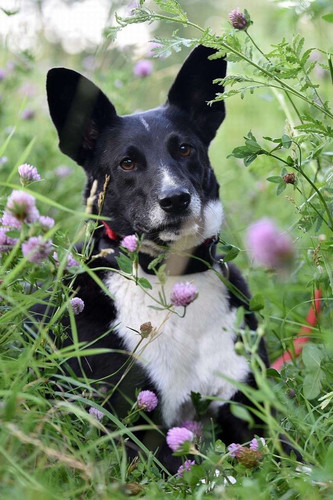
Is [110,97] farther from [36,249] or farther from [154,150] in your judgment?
[36,249]

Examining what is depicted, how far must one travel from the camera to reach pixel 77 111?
2.68m

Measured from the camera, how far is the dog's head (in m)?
2.44

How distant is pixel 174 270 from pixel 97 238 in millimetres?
317

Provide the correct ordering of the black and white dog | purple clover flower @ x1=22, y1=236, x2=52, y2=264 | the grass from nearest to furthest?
1. the grass
2. purple clover flower @ x1=22, y1=236, x2=52, y2=264
3. the black and white dog

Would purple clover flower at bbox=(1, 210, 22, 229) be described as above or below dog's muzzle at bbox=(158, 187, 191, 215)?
above

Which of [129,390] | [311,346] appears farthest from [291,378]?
[129,390]

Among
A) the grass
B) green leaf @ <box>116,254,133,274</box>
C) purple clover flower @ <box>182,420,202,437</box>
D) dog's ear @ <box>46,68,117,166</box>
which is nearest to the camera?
the grass

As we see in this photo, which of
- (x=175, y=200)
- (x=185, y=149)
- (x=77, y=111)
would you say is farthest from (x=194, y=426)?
(x=77, y=111)

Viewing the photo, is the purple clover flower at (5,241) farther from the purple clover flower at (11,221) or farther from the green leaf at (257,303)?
the green leaf at (257,303)

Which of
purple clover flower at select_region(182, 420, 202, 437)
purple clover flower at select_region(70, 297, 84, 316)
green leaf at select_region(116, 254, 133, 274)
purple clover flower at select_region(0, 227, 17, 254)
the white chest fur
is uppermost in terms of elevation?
purple clover flower at select_region(0, 227, 17, 254)

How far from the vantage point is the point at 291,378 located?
2.26 meters

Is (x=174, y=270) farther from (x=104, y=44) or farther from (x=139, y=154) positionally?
(x=104, y=44)

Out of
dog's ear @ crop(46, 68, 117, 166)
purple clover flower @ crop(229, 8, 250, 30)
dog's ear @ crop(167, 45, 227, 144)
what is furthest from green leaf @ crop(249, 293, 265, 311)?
dog's ear @ crop(46, 68, 117, 166)

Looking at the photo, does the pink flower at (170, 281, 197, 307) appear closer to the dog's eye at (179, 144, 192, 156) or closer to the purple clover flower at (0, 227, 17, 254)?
the purple clover flower at (0, 227, 17, 254)
